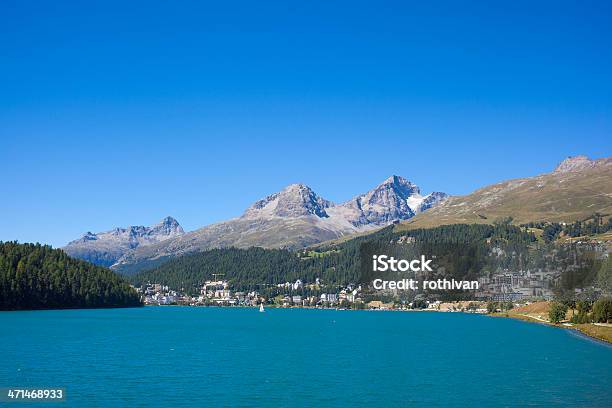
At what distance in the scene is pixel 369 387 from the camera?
6694 centimetres

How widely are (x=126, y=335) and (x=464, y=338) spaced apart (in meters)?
68.1

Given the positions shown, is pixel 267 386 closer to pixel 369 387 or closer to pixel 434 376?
pixel 369 387

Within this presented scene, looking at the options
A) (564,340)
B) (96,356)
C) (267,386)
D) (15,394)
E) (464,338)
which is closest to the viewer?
(15,394)

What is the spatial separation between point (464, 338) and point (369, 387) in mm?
73519

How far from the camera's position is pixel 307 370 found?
7962cm

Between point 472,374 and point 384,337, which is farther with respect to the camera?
point 384,337

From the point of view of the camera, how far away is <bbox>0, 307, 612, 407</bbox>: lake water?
6006cm

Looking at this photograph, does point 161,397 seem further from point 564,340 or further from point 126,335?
point 564,340

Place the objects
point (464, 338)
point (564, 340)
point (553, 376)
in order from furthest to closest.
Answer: point (464, 338), point (564, 340), point (553, 376)

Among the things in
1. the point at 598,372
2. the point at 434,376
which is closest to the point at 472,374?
the point at 434,376

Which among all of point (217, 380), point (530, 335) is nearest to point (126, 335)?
point (217, 380)

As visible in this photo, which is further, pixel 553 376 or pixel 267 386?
pixel 553 376

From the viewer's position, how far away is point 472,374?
7769cm

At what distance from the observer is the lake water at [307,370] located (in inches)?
2365
